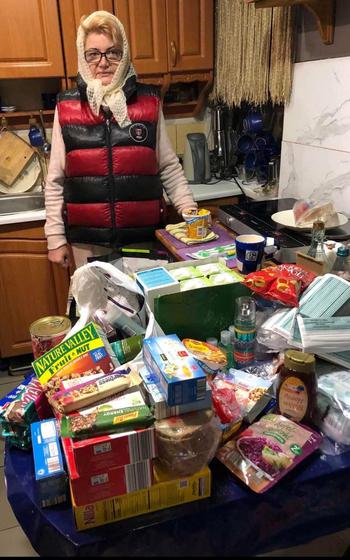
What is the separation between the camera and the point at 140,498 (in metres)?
0.73

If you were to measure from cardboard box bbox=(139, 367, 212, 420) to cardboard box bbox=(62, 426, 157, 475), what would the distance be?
3cm

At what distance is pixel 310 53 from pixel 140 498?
5.72 ft

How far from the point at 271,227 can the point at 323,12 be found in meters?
0.80

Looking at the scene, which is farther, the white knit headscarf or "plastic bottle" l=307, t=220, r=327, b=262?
the white knit headscarf

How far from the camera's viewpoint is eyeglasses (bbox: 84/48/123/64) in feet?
5.43

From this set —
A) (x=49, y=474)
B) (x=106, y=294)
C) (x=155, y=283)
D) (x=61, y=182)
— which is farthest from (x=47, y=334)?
(x=61, y=182)

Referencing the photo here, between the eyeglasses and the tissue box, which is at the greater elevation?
the eyeglasses

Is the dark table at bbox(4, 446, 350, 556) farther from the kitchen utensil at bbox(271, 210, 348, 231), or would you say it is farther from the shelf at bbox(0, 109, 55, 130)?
the shelf at bbox(0, 109, 55, 130)

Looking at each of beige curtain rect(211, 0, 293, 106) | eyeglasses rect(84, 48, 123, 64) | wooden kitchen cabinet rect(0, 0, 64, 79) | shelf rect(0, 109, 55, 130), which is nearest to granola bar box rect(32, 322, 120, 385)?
eyeglasses rect(84, 48, 123, 64)

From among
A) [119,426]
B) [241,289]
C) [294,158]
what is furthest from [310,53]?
[119,426]

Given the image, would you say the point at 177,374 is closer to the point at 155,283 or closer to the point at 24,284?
the point at 155,283

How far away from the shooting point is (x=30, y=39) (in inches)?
84.1

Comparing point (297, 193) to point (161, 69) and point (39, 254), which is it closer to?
point (161, 69)

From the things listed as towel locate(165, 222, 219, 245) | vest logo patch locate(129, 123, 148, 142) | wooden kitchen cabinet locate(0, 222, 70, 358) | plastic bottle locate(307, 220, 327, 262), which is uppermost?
vest logo patch locate(129, 123, 148, 142)
